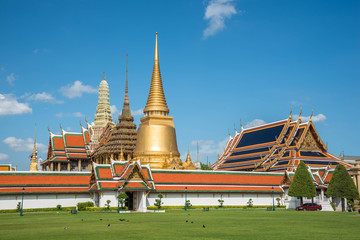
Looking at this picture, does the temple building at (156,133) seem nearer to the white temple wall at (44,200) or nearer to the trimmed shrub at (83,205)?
the white temple wall at (44,200)

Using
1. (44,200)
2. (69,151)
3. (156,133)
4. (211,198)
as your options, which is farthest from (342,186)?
(69,151)

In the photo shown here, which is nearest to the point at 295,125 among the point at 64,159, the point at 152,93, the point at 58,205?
the point at 152,93

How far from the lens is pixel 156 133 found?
65.8m

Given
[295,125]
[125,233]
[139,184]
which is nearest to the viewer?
[125,233]

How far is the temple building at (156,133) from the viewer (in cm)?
6400

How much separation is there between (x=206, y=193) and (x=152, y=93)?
2095cm

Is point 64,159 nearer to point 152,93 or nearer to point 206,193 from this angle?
point 152,93

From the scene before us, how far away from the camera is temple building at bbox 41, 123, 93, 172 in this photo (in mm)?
87000

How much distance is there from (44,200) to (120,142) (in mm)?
33787

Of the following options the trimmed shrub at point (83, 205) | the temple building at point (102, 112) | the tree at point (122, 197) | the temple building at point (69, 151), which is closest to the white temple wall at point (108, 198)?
the tree at point (122, 197)

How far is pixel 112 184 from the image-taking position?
158 feet

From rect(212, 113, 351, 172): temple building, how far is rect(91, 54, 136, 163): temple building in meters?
17.5

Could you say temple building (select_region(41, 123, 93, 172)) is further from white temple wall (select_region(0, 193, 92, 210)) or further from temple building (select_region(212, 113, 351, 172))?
white temple wall (select_region(0, 193, 92, 210))

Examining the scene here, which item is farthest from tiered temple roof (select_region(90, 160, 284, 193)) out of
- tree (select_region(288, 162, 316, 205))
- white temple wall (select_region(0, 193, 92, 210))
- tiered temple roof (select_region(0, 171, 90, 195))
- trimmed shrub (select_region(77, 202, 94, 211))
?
tree (select_region(288, 162, 316, 205))
